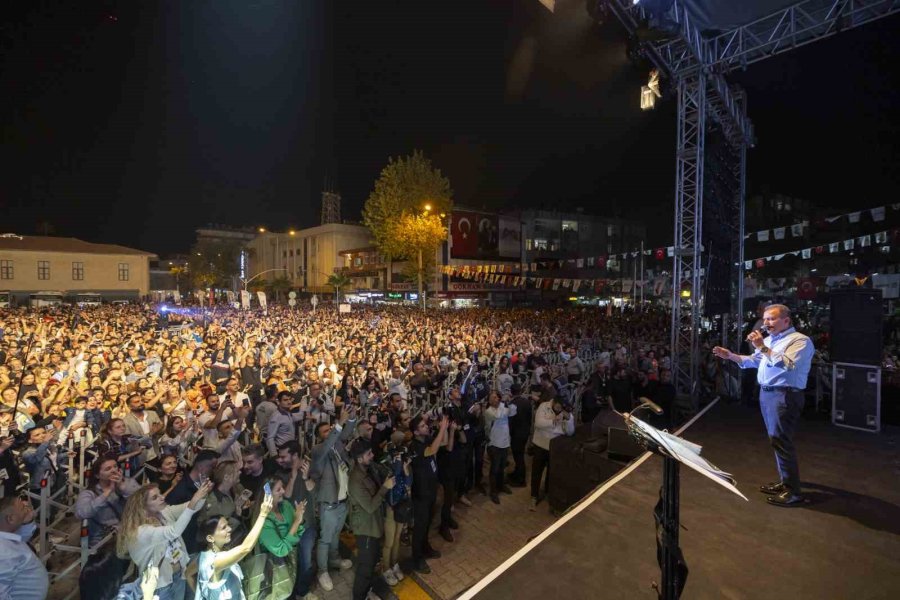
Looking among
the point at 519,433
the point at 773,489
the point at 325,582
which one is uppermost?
the point at 773,489

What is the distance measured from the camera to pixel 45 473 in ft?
17.0

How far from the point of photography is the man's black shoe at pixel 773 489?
4016mm

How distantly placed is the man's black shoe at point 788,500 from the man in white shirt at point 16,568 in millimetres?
5563

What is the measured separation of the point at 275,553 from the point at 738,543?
3880 millimetres

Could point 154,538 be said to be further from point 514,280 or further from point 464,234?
point 514,280

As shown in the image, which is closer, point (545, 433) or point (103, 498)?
point (103, 498)

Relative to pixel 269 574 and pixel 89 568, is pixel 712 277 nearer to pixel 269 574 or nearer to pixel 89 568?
pixel 269 574

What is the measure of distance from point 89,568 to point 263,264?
7586 cm

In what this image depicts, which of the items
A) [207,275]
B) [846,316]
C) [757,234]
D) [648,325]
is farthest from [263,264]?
[846,316]

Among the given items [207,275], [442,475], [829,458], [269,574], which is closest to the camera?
[269,574]

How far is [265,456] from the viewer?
5.30 metres

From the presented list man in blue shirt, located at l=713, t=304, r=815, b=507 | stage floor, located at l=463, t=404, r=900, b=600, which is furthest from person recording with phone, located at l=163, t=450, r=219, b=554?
man in blue shirt, located at l=713, t=304, r=815, b=507

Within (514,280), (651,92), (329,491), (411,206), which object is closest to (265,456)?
(329,491)

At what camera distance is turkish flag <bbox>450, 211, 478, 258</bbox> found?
38062 mm
